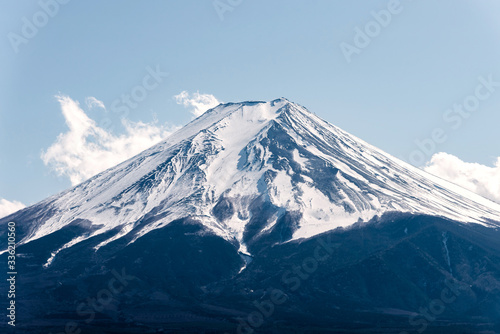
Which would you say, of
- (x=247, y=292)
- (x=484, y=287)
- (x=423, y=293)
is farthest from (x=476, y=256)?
(x=247, y=292)

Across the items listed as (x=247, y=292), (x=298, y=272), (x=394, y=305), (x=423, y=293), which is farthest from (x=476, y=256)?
(x=247, y=292)

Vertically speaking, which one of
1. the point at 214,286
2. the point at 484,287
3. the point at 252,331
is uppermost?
the point at 214,286

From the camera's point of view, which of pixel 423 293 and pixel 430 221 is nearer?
pixel 423 293

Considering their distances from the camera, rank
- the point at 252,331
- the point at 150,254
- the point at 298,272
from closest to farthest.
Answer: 1. the point at 252,331
2. the point at 298,272
3. the point at 150,254

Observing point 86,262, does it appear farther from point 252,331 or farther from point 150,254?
point 252,331

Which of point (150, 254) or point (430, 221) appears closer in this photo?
point (150, 254)

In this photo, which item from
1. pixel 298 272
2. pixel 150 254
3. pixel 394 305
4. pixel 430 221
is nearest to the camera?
pixel 394 305

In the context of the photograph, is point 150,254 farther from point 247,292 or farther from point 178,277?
point 247,292

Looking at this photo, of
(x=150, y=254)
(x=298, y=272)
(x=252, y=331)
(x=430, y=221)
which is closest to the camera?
(x=252, y=331)

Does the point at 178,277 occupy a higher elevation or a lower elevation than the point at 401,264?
higher
